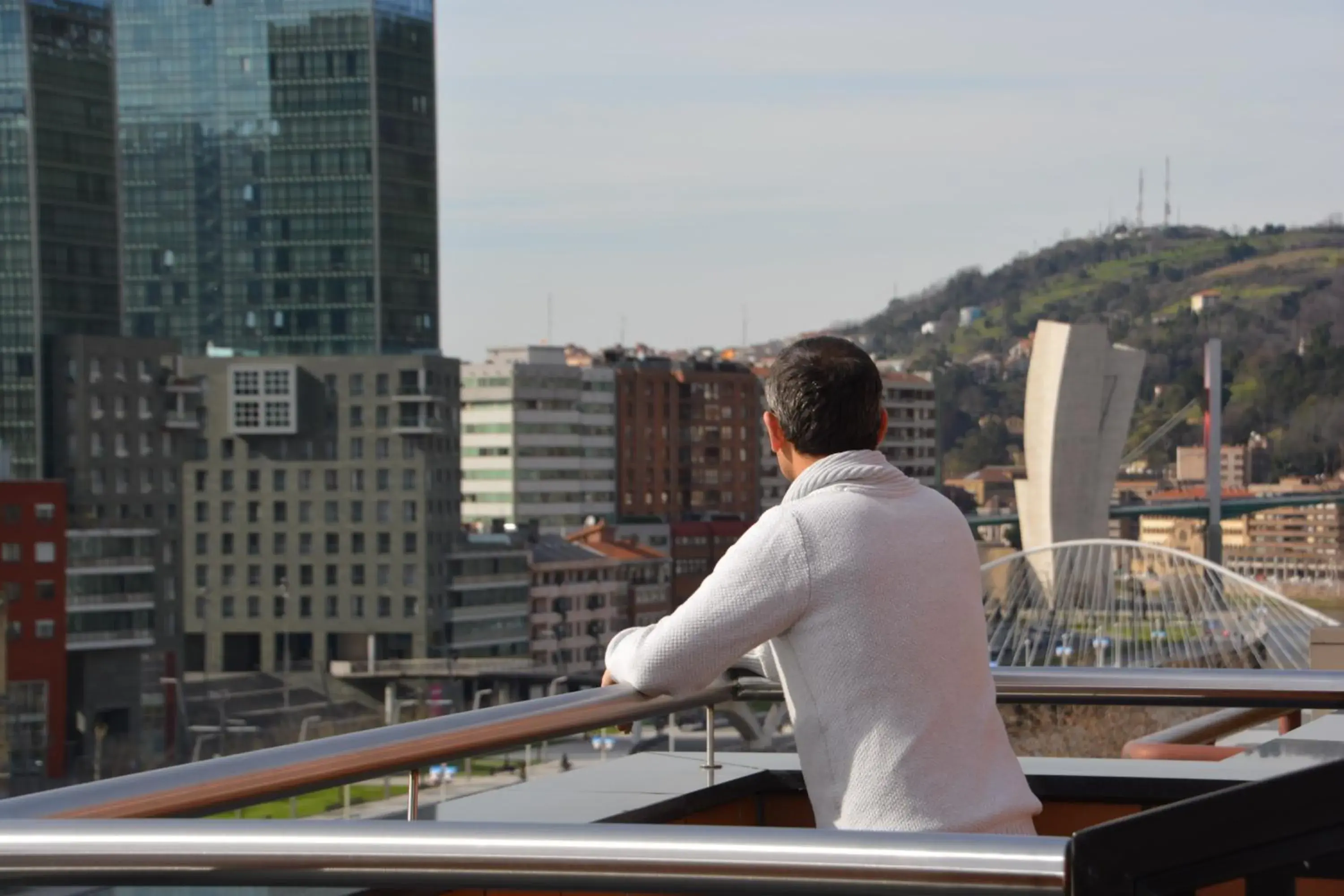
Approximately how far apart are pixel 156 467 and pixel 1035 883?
2074 inches

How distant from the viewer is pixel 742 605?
1.42m

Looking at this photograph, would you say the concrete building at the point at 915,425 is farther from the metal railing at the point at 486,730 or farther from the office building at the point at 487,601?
the metal railing at the point at 486,730

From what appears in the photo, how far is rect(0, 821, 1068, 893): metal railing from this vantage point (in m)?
0.87

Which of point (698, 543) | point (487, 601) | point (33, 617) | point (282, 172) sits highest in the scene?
point (282, 172)

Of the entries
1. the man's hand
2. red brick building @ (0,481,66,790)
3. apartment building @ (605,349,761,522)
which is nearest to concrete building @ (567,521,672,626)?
apartment building @ (605,349,761,522)

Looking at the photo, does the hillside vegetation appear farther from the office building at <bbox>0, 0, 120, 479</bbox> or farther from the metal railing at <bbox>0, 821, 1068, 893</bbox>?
the metal railing at <bbox>0, 821, 1068, 893</bbox>

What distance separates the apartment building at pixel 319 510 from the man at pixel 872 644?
53.2 meters

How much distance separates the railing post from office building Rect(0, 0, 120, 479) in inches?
2077

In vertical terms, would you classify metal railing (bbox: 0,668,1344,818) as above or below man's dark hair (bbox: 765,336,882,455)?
below

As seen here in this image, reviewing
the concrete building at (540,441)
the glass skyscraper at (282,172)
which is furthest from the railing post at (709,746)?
the concrete building at (540,441)

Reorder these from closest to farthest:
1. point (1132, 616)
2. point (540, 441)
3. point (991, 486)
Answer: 1. point (1132, 616)
2. point (540, 441)
3. point (991, 486)

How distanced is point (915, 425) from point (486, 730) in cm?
7752

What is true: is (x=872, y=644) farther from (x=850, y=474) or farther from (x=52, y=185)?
(x=52, y=185)

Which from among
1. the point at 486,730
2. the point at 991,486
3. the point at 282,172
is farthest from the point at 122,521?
the point at 486,730
